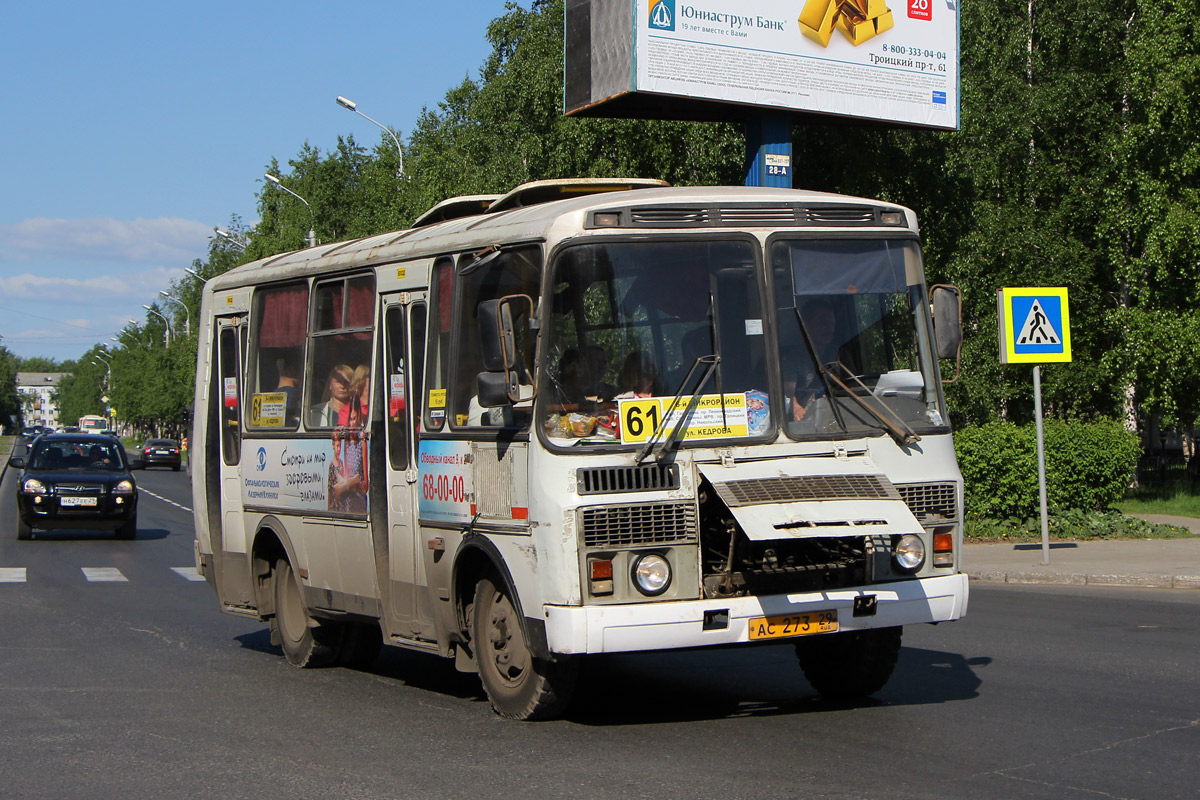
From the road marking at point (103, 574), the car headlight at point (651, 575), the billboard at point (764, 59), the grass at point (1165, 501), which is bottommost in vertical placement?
the road marking at point (103, 574)

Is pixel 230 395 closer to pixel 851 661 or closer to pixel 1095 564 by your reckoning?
pixel 851 661

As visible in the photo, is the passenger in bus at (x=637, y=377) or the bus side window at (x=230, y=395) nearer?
the passenger in bus at (x=637, y=377)

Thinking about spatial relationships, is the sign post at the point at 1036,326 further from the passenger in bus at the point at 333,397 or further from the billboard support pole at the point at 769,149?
the passenger in bus at the point at 333,397

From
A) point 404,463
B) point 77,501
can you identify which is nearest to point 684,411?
point 404,463

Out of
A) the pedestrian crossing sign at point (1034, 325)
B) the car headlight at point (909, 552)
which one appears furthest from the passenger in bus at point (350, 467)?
the pedestrian crossing sign at point (1034, 325)

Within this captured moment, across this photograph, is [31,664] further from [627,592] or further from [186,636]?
[627,592]

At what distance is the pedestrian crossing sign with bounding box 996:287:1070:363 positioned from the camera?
54.9 ft

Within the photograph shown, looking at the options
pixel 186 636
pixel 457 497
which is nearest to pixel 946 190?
pixel 186 636

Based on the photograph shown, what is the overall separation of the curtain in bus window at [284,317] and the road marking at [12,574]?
8.66 metres

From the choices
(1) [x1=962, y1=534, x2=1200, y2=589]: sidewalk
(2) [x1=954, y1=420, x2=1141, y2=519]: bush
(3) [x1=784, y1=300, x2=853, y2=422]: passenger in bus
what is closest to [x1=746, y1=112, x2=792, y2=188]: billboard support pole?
(2) [x1=954, y1=420, x2=1141, y2=519]: bush

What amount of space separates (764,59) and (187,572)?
40.8ft

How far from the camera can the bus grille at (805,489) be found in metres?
7.18

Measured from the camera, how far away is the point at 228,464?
38.3 feet

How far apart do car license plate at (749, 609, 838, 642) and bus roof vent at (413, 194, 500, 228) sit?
3.86 metres
